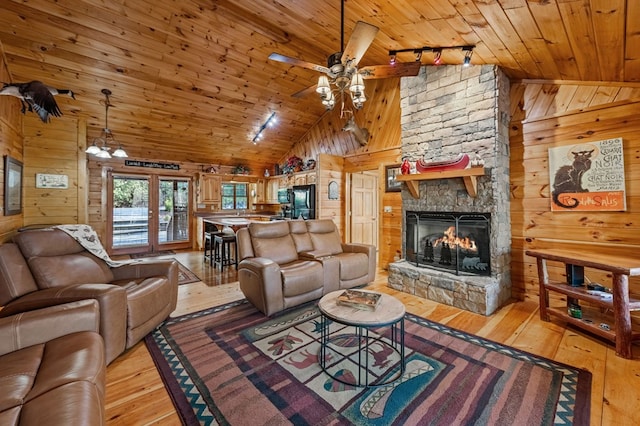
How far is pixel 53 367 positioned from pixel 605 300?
396 centimetres

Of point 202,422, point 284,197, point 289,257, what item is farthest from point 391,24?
point 284,197

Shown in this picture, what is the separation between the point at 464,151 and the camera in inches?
139

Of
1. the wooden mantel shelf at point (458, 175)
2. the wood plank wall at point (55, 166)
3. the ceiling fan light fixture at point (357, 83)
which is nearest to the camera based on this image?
the ceiling fan light fixture at point (357, 83)

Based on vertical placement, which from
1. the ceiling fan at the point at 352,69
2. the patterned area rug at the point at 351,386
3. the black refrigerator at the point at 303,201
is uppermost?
the ceiling fan at the point at 352,69

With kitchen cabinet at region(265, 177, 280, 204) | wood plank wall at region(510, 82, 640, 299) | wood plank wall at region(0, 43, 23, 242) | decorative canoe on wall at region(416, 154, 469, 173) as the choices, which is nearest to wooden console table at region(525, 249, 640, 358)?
wood plank wall at region(510, 82, 640, 299)

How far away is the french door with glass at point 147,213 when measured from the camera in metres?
6.64

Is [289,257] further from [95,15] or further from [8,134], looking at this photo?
[8,134]

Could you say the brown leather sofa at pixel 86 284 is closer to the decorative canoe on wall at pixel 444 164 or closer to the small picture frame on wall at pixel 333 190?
the decorative canoe on wall at pixel 444 164

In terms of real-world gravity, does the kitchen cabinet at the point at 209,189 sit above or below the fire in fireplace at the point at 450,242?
above

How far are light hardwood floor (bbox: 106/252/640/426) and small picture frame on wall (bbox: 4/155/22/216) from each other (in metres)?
2.49

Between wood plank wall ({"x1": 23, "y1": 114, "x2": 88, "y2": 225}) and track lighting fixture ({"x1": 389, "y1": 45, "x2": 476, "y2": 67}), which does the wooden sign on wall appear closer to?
track lighting fixture ({"x1": 389, "y1": 45, "x2": 476, "y2": 67})

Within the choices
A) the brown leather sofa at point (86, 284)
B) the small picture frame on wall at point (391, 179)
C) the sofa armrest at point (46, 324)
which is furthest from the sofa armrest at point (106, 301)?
the small picture frame on wall at point (391, 179)

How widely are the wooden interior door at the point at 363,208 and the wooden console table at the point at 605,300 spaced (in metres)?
3.49

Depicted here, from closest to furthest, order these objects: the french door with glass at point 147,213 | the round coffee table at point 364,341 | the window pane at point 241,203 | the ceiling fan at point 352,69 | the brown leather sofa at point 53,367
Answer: the brown leather sofa at point 53,367
the round coffee table at point 364,341
the ceiling fan at point 352,69
the french door with glass at point 147,213
the window pane at point 241,203
